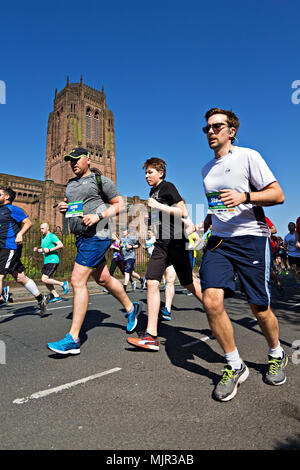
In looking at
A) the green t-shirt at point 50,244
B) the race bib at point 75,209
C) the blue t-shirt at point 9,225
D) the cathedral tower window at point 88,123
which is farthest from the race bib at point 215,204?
the cathedral tower window at point 88,123

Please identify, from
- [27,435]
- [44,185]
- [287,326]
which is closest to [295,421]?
[27,435]

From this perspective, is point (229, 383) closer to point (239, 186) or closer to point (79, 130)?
point (239, 186)

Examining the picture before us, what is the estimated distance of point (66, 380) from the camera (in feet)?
8.55

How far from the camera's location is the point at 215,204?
2.63 m

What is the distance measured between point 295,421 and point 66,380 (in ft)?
5.70

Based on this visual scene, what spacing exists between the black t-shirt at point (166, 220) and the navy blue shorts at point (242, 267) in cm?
136

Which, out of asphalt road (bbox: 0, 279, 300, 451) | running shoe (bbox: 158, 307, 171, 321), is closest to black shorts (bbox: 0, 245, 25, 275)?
asphalt road (bbox: 0, 279, 300, 451)

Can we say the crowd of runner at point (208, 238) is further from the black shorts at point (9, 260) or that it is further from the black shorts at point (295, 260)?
the black shorts at point (295, 260)

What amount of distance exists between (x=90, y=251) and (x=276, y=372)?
2.15m

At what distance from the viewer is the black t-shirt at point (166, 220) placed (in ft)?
12.6

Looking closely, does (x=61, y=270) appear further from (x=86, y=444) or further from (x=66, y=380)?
(x=86, y=444)

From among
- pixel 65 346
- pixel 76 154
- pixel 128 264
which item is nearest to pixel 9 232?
pixel 76 154

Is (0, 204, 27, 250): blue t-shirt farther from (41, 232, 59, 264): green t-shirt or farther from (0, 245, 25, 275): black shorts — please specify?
(41, 232, 59, 264): green t-shirt

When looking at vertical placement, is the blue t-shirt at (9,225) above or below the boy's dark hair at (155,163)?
below
